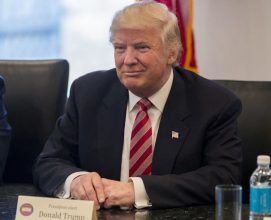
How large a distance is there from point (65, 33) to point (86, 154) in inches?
70.6

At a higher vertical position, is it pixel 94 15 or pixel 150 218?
pixel 94 15

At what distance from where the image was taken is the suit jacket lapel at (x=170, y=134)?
→ 7.78ft

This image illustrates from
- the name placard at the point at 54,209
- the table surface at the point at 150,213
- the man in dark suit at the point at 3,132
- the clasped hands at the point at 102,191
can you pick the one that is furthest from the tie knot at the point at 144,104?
the name placard at the point at 54,209

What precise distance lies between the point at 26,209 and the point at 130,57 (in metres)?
0.86

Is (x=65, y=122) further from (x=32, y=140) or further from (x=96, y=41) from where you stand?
(x=96, y=41)

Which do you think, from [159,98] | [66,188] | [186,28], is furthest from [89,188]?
[186,28]

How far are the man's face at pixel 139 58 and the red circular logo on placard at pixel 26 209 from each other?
0.82 meters

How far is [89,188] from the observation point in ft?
7.08

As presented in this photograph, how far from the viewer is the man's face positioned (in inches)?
95.0

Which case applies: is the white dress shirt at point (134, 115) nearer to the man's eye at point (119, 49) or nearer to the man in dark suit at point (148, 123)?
the man in dark suit at point (148, 123)

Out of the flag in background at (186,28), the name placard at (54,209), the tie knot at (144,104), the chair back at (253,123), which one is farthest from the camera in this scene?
the flag in background at (186,28)

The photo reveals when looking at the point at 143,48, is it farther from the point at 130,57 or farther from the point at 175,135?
the point at 175,135

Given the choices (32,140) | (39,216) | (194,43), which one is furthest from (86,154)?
(194,43)

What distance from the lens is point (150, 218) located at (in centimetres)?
195
